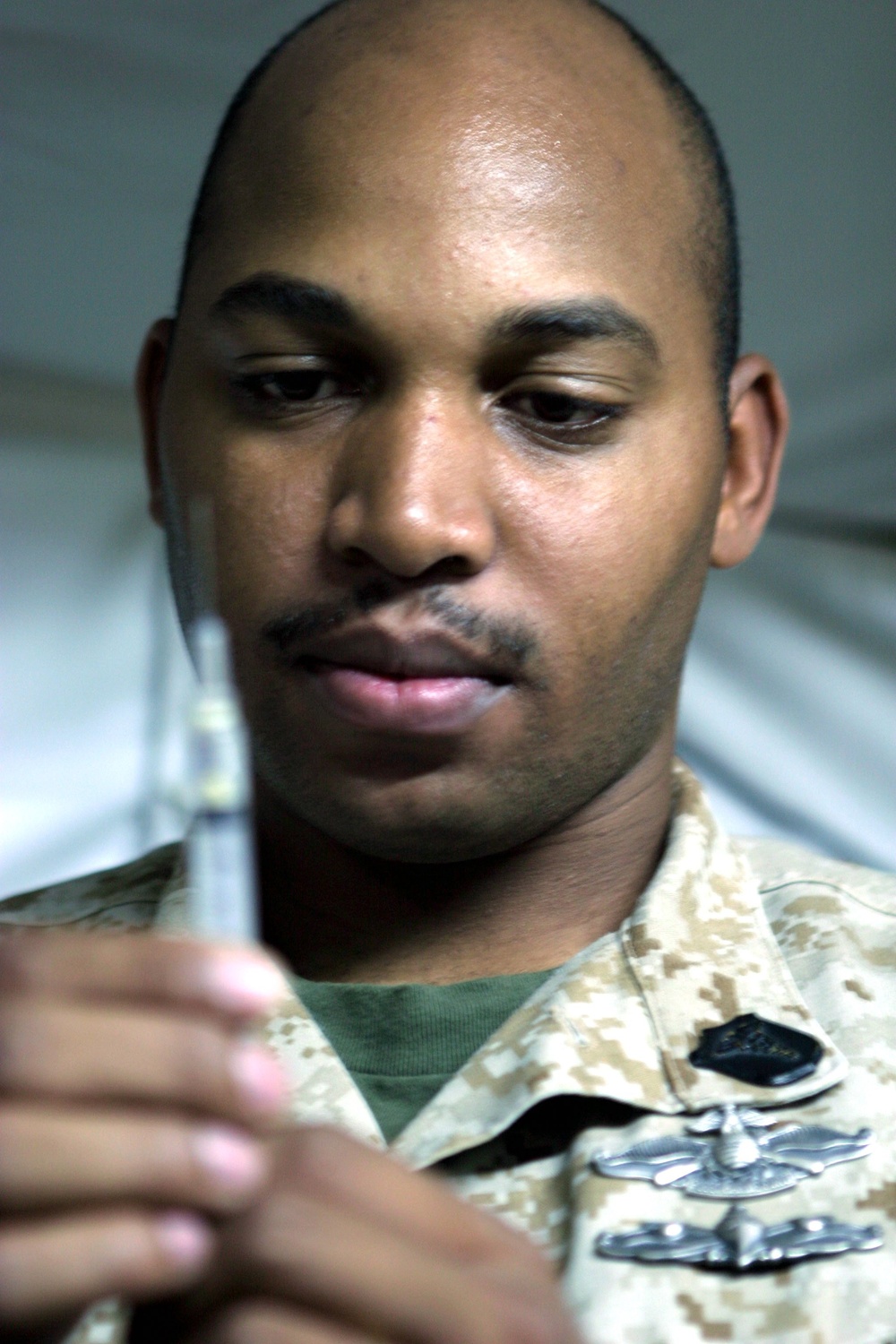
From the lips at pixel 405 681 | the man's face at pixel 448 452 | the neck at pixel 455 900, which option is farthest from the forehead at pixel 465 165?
the neck at pixel 455 900

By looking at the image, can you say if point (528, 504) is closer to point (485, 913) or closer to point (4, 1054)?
point (485, 913)

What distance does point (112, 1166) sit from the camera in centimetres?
58

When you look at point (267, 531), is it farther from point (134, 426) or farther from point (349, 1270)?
point (134, 426)

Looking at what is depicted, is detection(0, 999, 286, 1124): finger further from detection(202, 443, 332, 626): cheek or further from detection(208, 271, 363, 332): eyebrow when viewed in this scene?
detection(208, 271, 363, 332): eyebrow

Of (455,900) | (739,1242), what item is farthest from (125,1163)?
(455,900)

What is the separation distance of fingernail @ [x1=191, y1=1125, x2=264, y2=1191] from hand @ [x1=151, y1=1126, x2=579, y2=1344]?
0.10 feet

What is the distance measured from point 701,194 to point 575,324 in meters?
0.23

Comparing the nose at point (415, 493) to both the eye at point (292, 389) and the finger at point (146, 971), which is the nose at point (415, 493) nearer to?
the eye at point (292, 389)

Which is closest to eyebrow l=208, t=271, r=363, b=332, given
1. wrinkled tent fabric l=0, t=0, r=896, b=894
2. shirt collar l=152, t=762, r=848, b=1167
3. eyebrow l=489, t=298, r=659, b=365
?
eyebrow l=489, t=298, r=659, b=365

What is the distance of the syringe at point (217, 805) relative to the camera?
2.00ft

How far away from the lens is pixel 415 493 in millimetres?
989

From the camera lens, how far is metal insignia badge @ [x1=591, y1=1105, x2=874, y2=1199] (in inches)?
38.4

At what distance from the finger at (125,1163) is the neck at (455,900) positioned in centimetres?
57

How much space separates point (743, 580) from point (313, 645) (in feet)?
3.53
